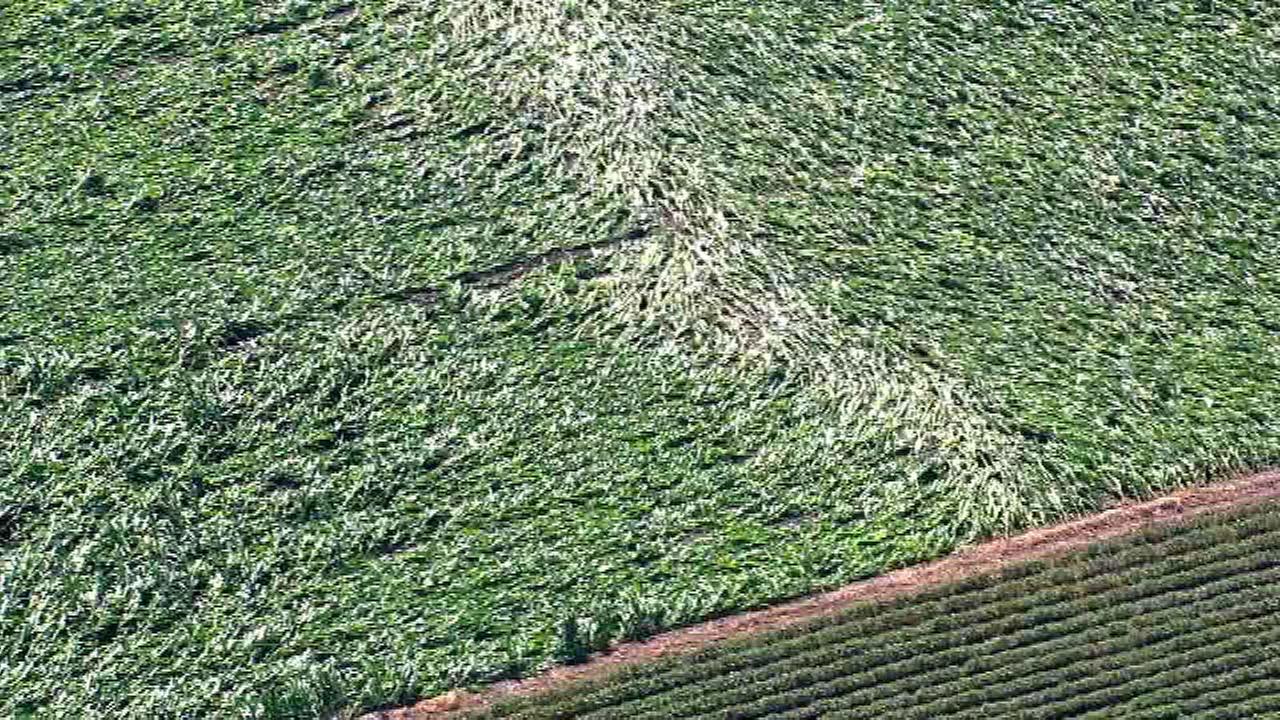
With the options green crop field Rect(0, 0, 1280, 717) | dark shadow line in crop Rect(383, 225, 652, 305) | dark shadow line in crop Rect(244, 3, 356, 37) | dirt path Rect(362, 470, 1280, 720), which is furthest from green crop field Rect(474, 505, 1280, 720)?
dark shadow line in crop Rect(244, 3, 356, 37)

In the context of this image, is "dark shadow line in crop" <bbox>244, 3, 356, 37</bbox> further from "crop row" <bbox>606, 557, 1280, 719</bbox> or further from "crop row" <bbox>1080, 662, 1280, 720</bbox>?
"crop row" <bbox>1080, 662, 1280, 720</bbox>

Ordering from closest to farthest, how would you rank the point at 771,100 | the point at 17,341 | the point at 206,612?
the point at 206,612
the point at 17,341
the point at 771,100

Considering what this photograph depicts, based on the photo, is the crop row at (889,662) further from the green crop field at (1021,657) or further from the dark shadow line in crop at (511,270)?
the dark shadow line in crop at (511,270)

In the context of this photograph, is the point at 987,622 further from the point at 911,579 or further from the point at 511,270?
the point at 511,270

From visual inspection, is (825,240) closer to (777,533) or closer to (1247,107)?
Answer: (777,533)

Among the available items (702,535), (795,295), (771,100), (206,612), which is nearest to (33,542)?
(206,612)

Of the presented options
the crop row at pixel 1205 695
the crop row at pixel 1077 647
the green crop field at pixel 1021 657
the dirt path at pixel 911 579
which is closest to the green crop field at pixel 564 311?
the dirt path at pixel 911 579
